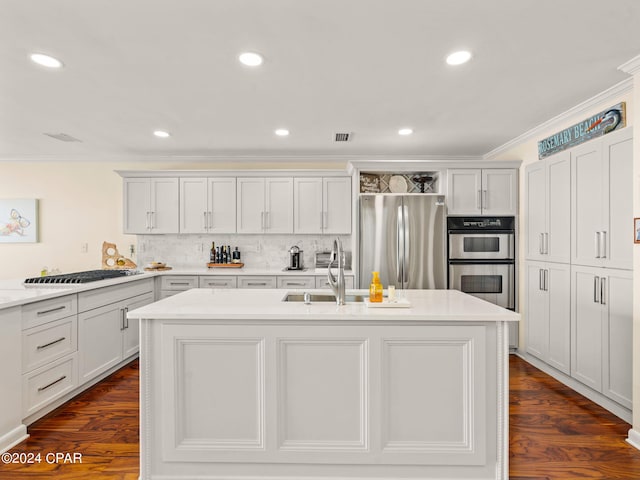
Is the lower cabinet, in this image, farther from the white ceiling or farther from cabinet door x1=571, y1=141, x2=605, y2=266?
cabinet door x1=571, y1=141, x2=605, y2=266

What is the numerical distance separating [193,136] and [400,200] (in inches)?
95.8

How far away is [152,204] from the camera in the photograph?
5.00 meters

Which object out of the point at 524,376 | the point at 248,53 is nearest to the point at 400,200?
the point at 524,376

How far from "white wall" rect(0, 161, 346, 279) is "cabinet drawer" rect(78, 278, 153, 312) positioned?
1.34m

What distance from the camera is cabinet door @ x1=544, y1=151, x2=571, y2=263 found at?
3.32 m

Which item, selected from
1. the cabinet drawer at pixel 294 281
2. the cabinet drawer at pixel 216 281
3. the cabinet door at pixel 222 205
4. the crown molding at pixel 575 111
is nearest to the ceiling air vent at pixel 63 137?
the cabinet door at pixel 222 205

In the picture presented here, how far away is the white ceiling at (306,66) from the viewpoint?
1.93 metres

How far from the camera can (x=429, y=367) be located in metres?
2.03

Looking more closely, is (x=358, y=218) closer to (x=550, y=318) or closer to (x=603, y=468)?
(x=550, y=318)

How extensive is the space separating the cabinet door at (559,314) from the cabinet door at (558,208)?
0.12m

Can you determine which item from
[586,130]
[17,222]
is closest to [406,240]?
[586,130]

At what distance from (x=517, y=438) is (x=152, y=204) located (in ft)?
15.2

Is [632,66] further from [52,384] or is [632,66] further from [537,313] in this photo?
[52,384]

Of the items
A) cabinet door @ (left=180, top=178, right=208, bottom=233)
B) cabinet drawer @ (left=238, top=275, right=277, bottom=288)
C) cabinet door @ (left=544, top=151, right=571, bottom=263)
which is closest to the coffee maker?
cabinet drawer @ (left=238, top=275, right=277, bottom=288)
